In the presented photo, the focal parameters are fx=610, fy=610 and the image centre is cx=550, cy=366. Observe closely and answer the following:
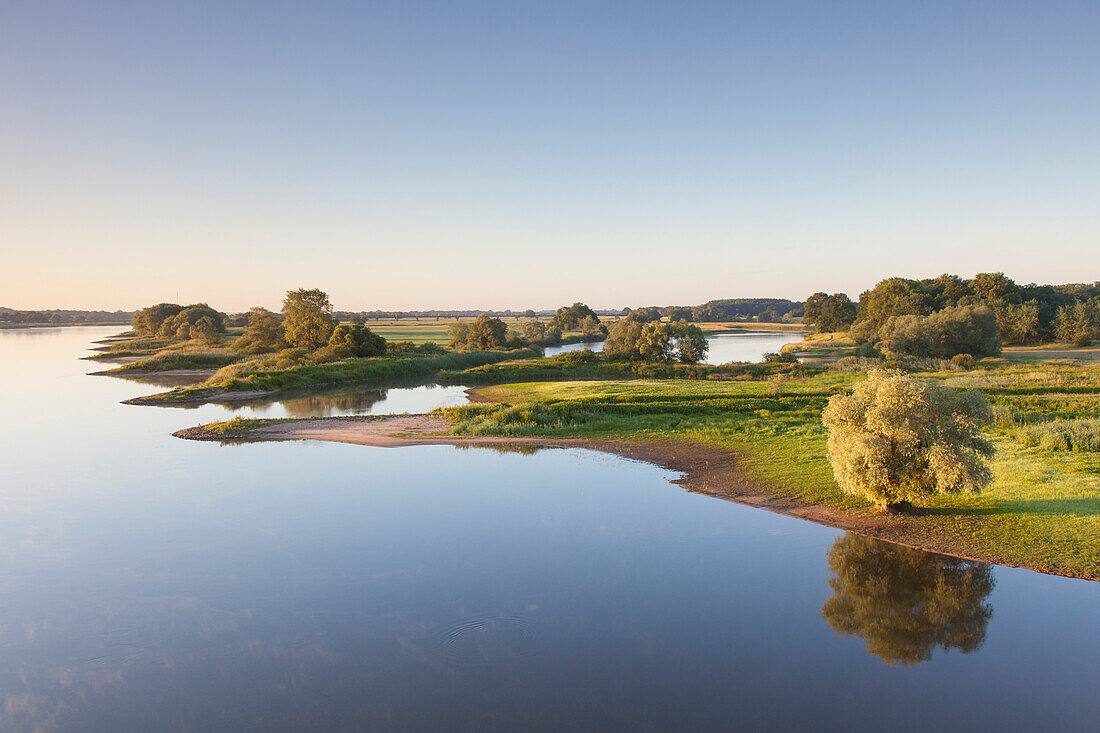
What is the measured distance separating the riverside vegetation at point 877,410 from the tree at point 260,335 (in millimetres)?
358

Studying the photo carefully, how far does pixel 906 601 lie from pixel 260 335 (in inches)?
3943

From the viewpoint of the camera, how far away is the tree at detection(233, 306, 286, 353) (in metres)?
95.8

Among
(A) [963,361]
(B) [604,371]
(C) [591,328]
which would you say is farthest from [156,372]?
(C) [591,328]

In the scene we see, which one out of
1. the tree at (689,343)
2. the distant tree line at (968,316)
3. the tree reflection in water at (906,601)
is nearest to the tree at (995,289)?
the distant tree line at (968,316)

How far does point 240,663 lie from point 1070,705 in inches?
590

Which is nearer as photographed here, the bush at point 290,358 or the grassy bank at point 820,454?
the grassy bank at point 820,454

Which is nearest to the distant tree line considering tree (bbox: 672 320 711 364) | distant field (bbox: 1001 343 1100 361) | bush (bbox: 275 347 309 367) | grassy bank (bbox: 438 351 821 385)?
distant field (bbox: 1001 343 1100 361)

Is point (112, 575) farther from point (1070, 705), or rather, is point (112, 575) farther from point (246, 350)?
point (246, 350)

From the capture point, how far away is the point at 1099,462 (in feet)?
69.5

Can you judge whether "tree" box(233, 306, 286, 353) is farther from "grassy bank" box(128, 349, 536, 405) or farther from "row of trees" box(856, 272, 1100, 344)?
"row of trees" box(856, 272, 1100, 344)

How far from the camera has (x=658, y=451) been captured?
28875 mm

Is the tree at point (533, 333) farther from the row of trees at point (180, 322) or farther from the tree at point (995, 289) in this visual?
the tree at point (995, 289)

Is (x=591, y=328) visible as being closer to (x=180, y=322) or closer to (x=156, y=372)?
(x=180, y=322)

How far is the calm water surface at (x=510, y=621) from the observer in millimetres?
10562
